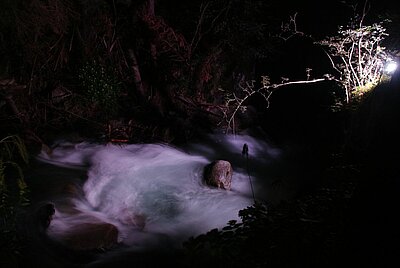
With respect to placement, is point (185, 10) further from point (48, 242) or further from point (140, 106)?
point (48, 242)

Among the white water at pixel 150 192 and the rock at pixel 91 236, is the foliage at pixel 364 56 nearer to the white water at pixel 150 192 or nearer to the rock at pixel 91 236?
the white water at pixel 150 192

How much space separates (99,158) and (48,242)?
11.4ft

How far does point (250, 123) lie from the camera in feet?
37.6

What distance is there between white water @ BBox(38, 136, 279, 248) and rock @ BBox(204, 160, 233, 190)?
0.52ft

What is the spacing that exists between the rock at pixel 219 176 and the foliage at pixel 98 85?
3771 millimetres

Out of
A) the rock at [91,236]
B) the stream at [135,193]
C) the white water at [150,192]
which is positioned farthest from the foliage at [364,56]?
the rock at [91,236]

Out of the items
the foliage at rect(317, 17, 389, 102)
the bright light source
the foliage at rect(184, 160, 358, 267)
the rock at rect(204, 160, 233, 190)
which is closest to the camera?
the foliage at rect(184, 160, 358, 267)

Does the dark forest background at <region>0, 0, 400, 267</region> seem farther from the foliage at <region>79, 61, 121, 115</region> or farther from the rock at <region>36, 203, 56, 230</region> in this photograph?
the rock at <region>36, 203, 56, 230</region>

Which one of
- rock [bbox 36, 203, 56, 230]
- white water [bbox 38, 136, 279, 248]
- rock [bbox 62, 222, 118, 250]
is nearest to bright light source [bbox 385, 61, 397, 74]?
white water [bbox 38, 136, 279, 248]

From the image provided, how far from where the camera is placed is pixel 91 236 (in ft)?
15.7

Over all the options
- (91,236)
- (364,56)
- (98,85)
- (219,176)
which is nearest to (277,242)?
(91,236)

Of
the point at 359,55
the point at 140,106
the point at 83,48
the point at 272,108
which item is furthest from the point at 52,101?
the point at 359,55

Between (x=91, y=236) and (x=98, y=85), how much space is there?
5.47 meters

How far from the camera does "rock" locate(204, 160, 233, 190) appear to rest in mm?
7312
